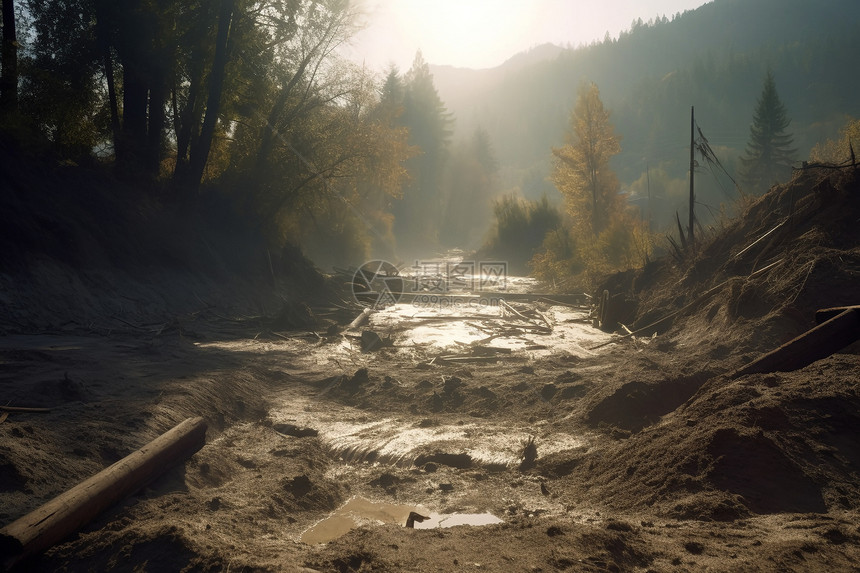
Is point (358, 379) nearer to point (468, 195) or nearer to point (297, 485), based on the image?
point (297, 485)

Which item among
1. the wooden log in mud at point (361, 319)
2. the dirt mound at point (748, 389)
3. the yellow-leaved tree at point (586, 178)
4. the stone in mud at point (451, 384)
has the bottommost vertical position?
the wooden log in mud at point (361, 319)

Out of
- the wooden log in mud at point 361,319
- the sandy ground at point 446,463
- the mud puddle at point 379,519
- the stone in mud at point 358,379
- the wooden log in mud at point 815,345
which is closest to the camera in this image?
the sandy ground at point 446,463

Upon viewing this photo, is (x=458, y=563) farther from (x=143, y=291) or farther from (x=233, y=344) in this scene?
(x=143, y=291)

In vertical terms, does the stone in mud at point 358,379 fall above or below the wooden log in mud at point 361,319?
above

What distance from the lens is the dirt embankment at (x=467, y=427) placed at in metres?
4.21

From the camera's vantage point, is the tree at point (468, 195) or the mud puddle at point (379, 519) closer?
the mud puddle at point (379, 519)

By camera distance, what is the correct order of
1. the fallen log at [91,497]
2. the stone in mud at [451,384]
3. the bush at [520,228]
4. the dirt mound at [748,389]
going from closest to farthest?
the fallen log at [91,497]
the dirt mound at [748,389]
the stone in mud at [451,384]
the bush at [520,228]

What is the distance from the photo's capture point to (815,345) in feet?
20.5

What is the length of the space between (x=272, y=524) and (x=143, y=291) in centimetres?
1174

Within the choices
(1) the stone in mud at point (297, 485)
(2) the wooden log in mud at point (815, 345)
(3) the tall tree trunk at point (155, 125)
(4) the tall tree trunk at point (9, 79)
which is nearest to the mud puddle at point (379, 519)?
(1) the stone in mud at point (297, 485)

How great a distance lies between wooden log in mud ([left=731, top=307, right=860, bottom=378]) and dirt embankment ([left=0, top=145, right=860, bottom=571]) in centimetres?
16

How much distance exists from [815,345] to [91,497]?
662 centimetres

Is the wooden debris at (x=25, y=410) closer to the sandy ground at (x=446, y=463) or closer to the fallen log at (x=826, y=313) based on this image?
the sandy ground at (x=446, y=463)

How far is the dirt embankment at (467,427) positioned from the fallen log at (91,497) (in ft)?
0.40
